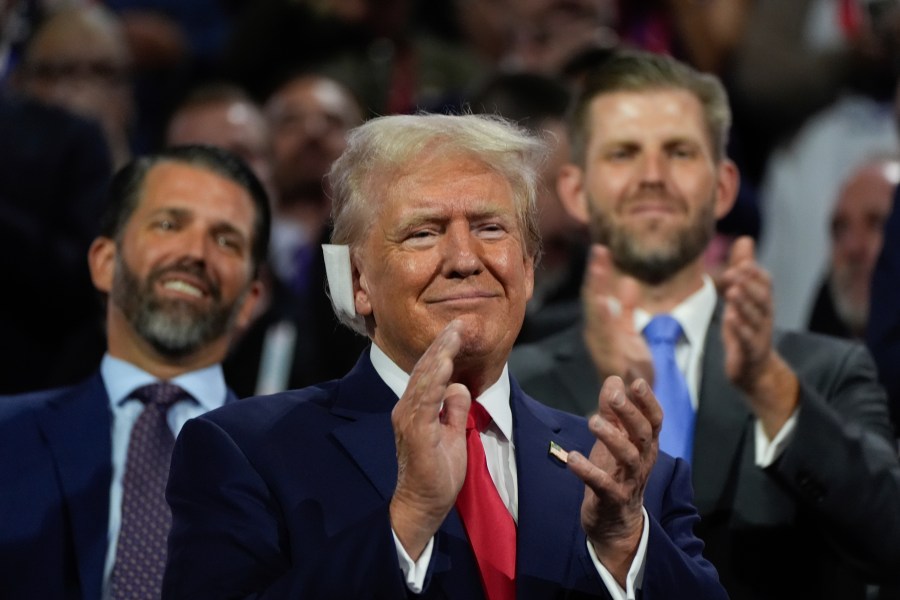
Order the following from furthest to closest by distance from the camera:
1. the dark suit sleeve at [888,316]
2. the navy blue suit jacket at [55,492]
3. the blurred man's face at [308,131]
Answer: the blurred man's face at [308,131], the dark suit sleeve at [888,316], the navy blue suit jacket at [55,492]

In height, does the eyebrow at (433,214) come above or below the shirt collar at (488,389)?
above

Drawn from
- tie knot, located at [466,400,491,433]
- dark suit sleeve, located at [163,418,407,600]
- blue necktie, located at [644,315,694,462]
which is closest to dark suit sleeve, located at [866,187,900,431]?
blue necktie, located at [644,315,694,462]

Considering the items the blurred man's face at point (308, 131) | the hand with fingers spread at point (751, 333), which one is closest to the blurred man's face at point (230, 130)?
the blurred man's face at point (308, 131)

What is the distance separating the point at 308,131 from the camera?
6398 mm

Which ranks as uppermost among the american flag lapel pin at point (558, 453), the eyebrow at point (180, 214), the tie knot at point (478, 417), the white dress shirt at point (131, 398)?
the eyebrow at point (180, 214)

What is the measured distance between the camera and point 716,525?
3559 mm

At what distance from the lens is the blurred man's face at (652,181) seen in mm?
3908

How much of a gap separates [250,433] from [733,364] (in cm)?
117

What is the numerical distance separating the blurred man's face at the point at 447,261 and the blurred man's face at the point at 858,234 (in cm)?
260

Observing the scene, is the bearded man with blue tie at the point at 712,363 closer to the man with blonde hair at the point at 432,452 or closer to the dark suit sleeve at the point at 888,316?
the dark suit sleeve at the point at 888,316

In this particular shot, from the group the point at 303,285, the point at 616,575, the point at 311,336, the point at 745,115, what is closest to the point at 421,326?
the point at 616,575

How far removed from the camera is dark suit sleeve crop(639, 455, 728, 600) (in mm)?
2566

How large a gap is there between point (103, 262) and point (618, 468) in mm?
1808

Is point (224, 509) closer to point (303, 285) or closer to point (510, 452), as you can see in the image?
point (510, 452)
